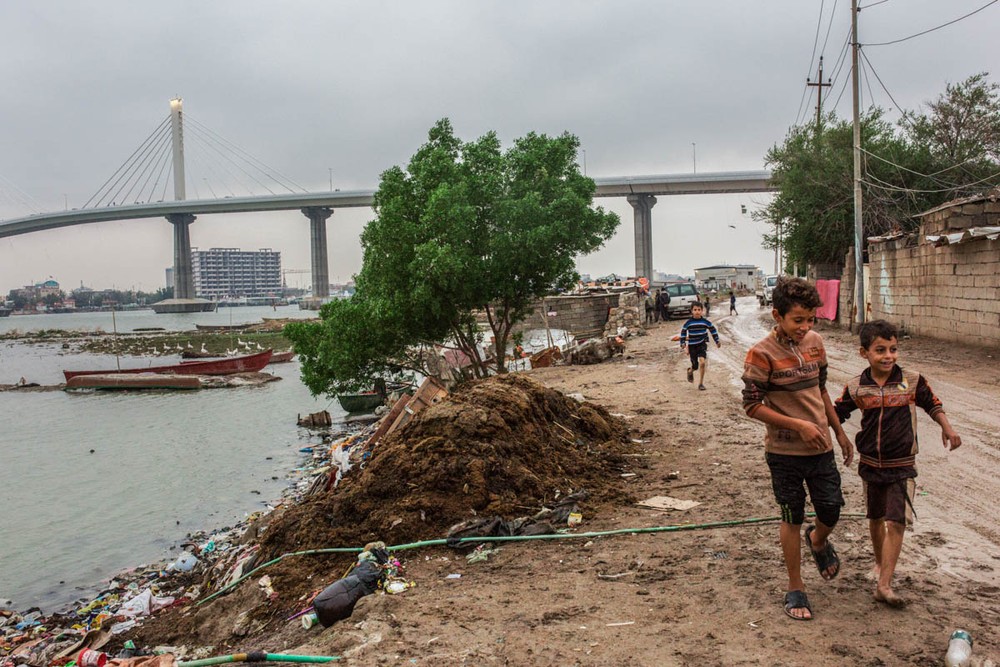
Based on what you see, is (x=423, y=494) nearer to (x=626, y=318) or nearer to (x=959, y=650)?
(x=959, y=650)

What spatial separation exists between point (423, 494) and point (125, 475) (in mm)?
14165

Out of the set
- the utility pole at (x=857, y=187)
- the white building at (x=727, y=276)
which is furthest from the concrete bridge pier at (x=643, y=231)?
the utility pole at (x=857, y=187)

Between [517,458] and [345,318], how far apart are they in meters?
10.5

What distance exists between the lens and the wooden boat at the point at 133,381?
114 feet

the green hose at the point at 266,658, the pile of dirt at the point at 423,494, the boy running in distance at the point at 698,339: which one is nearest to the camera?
the green hose at the point at 266,658

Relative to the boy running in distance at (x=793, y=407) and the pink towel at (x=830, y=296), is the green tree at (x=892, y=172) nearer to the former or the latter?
the pink towel at (x=830, y=296)

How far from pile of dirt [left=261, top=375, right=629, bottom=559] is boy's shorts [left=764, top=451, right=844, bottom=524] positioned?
9.12 ft

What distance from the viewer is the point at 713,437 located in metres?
8.69

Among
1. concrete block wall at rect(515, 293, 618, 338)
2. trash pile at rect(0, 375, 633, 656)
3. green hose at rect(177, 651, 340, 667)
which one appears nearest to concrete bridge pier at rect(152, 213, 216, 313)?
concrete block wall at rect(515, 293, 618, 338)

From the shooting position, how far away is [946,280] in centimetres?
1548

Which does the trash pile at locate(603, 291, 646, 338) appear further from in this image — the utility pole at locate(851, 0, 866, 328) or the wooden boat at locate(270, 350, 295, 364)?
the wooden boat at locate(270, 350, 295, 364)

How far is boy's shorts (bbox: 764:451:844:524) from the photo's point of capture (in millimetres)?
3543

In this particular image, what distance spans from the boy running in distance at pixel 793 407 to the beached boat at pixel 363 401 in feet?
62.5

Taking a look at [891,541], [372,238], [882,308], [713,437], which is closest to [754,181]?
[882,308]
